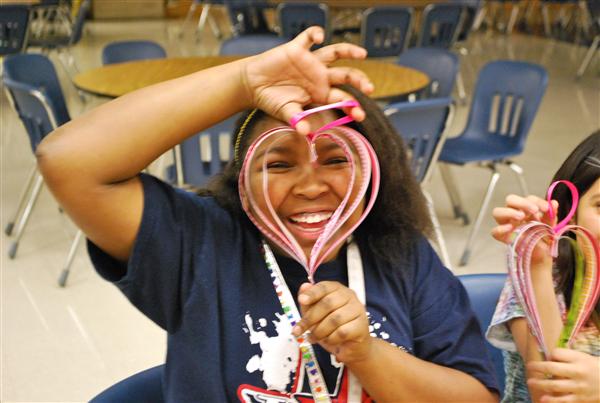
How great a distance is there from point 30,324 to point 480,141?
2.30m

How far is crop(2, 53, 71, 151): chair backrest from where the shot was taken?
10.5ft

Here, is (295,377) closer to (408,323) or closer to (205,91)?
(408,323)

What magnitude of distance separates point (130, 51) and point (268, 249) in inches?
146

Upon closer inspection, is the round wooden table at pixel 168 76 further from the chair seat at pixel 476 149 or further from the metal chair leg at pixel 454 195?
the metal chair leg at pixel 454 195

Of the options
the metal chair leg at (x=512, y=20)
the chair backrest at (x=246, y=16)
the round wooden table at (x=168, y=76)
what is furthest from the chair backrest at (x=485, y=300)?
the metal chair leg at (x=512, y=20)

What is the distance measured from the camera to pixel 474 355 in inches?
47.3

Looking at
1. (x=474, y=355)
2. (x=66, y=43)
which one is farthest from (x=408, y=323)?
(x=66, y=43)

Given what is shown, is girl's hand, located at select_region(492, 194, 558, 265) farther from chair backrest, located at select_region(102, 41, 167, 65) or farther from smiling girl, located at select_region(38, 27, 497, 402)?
chair backrest, located at select_region(102, 41, 167, 65)

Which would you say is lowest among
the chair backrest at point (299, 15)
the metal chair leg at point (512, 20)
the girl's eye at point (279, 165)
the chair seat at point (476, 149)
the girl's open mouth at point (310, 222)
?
the metal chair leg at point (512, 20)

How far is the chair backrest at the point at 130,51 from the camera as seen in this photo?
4.53 meters

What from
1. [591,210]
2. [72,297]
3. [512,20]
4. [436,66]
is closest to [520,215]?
[591,210]

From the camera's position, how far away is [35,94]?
3.17m

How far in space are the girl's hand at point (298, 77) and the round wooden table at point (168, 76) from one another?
2.28 metres

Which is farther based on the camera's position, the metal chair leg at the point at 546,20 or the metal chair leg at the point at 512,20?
the metal chair leg at the point at 512,20
